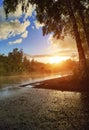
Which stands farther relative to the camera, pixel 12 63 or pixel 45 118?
pixel 12 63

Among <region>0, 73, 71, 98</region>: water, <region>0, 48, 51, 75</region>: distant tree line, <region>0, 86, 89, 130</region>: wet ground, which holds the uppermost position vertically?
<region>0, 48, 51, 75</region>: distant tree line

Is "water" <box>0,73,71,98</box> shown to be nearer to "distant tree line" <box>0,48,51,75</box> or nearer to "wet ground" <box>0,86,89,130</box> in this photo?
"wet ground" <box>0,86,89,130</box>

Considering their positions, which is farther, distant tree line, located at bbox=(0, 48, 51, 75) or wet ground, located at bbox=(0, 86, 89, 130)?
distant tree line, located at bbox=(0, 48, 51, 75)

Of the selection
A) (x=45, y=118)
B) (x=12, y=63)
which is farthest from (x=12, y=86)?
(x=12, y=63)

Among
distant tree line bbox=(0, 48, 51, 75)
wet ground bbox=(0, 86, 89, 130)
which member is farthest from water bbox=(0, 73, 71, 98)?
distant tree line bbox=(0, 48, 51, 75)

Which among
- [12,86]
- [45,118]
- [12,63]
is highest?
[12,63]

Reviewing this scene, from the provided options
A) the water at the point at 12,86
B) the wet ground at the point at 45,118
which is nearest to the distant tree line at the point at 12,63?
the water at the point at 12,86

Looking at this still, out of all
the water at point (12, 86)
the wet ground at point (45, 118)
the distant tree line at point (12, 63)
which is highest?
the distant tree line at point (12, 63)

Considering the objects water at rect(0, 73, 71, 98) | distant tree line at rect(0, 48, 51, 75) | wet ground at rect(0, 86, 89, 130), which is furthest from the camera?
distant tree line at rect(0, 48, 51, 75)

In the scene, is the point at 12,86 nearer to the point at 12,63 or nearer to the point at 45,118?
the point at 45,118

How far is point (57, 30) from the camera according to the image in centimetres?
2547

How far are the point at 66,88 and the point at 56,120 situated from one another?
1100 cm

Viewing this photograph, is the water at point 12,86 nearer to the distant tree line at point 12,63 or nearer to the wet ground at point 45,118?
the wet ground at point 45,118

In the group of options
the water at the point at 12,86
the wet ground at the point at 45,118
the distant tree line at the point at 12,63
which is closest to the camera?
the wet ground at the point at 45,118
